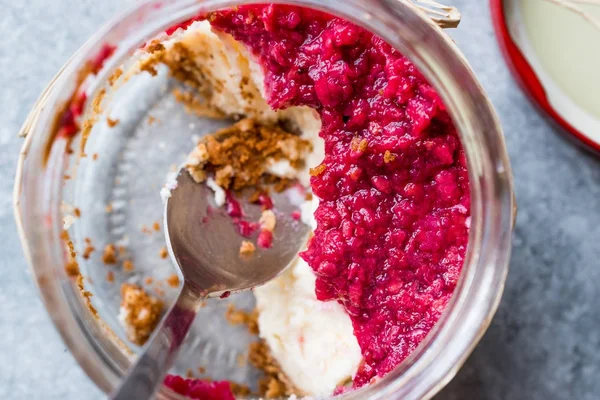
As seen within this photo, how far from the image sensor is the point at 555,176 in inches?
49.8

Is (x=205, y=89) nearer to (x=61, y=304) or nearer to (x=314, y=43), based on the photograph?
(x=314, y=43)

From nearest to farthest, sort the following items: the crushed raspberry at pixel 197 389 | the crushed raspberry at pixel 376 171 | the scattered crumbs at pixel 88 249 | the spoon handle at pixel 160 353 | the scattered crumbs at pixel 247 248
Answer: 1. the spoon handle at pixel 160 353
2. the crushed raspberry at pixel 376 171
3. the crushed raspberry at pixel 197 389
4. the scattered crumbs at pixel 247 248
5. the scattered crumbs at pixel 88 249

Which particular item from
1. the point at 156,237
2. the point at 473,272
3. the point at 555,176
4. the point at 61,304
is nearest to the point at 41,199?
the point at 61,304

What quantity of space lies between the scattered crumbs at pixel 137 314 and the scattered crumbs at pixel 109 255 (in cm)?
5

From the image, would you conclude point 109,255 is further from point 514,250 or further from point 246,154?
point 514,250

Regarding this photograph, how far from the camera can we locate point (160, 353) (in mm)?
891

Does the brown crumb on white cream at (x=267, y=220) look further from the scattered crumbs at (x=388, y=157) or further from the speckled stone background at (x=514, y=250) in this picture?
the speckled stone background at (x=514, y=250)

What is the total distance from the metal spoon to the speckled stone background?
1.10 feet

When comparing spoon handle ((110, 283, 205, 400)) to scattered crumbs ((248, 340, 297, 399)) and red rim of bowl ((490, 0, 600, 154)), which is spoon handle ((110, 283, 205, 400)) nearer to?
scattered crumbs ((248, 340, 297, 399))

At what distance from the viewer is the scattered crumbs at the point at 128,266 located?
130cm

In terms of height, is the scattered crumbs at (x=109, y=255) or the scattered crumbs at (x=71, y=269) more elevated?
the scattered crumbs at (x=71, y=269)

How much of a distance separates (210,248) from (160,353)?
0.28m

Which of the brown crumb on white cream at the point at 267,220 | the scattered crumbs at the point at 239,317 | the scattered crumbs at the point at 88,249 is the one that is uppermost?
the scattered crumbs at the point at 88,249

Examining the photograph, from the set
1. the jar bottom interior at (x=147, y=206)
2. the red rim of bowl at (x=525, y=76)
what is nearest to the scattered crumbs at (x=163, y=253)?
the jar bottom interior at (x=147, y=206)
